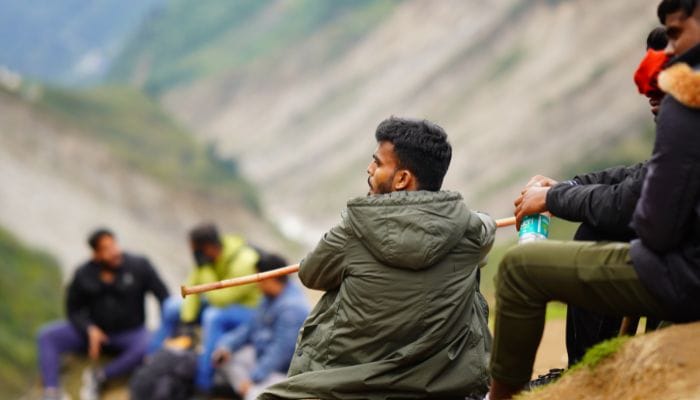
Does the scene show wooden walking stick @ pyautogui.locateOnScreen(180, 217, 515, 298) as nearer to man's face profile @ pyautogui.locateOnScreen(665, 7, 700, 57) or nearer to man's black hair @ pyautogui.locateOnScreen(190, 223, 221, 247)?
man's face profile @ pyautogui.locateOnScreen(665, 7, 700, 57)

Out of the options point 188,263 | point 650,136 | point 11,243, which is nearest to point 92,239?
point 11,243

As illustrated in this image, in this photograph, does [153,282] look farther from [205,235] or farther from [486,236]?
[486,236]

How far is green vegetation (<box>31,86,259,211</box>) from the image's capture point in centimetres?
8231

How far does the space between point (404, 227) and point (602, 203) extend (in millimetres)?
850

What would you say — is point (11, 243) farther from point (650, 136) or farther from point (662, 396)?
point (662, 396)

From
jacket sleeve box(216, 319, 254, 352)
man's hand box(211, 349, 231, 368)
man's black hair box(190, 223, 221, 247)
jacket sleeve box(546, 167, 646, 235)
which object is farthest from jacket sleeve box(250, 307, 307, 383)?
jacket sleeve box(546, 167, 646, 235)

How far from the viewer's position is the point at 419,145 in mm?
5418

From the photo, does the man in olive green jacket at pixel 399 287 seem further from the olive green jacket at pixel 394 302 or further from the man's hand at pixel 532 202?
the man's hand at pixel 532 202

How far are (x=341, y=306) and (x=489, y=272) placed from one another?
24.4m

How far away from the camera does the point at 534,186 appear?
5609 millimetres

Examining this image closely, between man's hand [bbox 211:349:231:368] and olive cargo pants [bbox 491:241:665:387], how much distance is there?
19.1ft

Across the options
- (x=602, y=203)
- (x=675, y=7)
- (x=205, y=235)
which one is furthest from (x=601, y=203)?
(x=205, y=235)

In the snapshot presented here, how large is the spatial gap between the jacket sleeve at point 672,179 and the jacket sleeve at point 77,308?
9.34m

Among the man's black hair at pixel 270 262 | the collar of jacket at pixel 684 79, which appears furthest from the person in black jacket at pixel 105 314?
the collar of jacket at pixel 684 79
